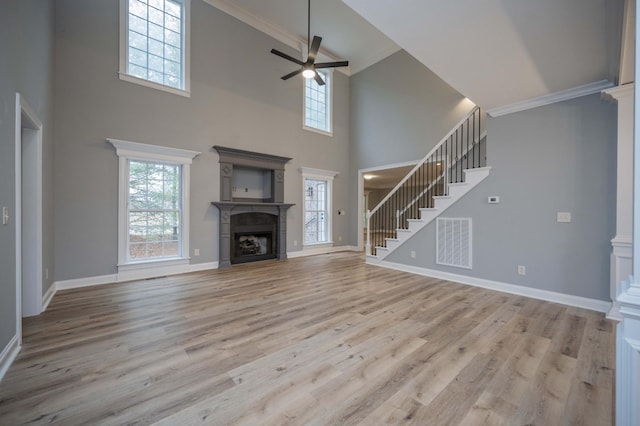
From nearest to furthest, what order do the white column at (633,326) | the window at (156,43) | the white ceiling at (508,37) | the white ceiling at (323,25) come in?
the white column at (633,326) → the white ceiling at (508,37) → the window at (156,43) → the white ceiling at (323,25)

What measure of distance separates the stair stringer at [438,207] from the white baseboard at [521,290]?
525 mm

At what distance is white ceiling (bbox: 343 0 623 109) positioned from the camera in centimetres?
211

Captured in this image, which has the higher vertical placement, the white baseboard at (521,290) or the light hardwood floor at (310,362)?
the white baseboard at (521,290)

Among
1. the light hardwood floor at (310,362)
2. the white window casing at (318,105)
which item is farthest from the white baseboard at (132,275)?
the white window casing at (318,105)

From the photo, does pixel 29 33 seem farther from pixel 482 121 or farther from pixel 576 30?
pixel 482 121

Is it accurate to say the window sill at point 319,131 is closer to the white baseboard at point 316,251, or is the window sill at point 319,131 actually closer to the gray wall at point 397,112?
the gray wall at point 397,112

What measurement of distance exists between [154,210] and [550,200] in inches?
243

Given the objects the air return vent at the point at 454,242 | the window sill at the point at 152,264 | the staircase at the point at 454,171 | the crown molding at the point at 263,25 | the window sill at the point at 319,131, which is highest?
the crown molding at the point at 263,25

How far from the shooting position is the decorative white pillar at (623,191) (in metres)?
2.88

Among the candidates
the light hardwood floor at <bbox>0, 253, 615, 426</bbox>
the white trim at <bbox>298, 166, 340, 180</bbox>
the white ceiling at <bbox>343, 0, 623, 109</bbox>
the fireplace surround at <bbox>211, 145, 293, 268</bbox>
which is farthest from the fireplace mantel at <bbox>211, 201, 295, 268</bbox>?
the white ceiling at <bbox>343, 0, 623, 109</bbox>

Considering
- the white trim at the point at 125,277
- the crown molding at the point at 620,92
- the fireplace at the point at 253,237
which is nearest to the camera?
the crown molding at the point at 620,92

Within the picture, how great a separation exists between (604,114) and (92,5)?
743 cm

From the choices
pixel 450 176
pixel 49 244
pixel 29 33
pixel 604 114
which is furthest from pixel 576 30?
pixel 49 244

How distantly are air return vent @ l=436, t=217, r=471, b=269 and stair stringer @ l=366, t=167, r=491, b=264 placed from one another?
0.65 ft
